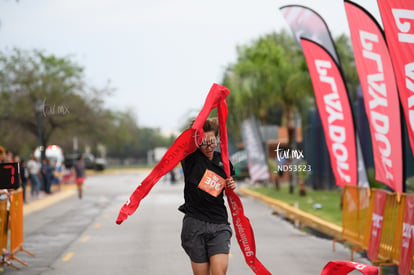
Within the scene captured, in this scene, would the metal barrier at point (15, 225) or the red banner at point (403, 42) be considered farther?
the metal barrier at point (15, 225)

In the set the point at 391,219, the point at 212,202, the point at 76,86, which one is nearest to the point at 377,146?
the point at 391,219

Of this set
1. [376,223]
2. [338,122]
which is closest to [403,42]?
[376,223]

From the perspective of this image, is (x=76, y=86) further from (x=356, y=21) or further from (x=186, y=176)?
(x=186, y=176)

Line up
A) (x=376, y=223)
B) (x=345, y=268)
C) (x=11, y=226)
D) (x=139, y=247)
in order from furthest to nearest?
1. (x=139, y=247)
2. (x=11, y=226)
3. (x=376, y=223)
4. (x=345, y=268)

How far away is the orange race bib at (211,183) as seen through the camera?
5.82 meters

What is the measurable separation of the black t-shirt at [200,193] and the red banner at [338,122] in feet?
27.0

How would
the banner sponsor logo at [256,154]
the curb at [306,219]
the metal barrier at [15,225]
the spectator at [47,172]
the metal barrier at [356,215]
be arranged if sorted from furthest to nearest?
1. the spectator at [47,172]
2. the banner sponsor logo at [256,154]
3. the curb at [306,219]
4. the metal barrier at [356,215]
5. the metal barrier at [15,225]

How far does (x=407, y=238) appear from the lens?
882 centimetres

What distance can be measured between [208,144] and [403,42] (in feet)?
12.9

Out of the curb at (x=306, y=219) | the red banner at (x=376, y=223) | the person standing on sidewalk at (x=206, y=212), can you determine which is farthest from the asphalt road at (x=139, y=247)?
the person standing on sidewalk at (x=206, y=212)

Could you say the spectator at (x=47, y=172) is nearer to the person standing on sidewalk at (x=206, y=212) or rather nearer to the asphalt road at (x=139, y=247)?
the asphalt road at (x=139, y=247)

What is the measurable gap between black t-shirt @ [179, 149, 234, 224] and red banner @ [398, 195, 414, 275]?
3642 millimetres

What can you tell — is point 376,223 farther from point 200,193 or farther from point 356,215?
point 200,193

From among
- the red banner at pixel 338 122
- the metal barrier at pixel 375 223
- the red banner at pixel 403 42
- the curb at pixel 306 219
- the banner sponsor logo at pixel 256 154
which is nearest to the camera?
the red banner at pixel 403 42
